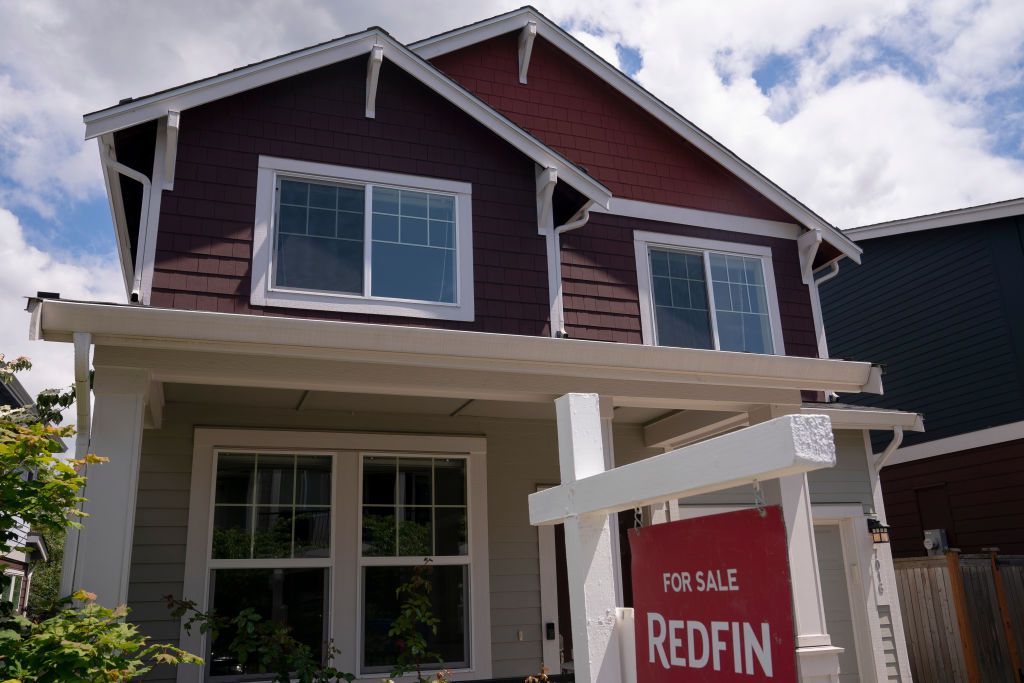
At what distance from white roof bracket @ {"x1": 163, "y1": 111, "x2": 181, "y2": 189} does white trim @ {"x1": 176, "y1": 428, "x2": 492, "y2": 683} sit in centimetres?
215

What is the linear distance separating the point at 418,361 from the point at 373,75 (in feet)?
9.15

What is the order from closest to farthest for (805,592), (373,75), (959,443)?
(805,592) < (373,75) < (959,443)

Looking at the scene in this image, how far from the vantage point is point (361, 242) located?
6.91m

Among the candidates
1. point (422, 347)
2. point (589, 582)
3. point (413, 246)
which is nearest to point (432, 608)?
point (422, 347)

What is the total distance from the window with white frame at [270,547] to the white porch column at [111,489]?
2.19 m

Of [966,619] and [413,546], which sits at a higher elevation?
[413,546]

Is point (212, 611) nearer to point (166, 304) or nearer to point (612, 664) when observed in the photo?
point (166, 304)

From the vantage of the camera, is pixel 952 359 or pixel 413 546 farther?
pixel 952 359

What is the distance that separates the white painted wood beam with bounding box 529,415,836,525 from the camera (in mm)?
1611

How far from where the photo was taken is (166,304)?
6.07 metres

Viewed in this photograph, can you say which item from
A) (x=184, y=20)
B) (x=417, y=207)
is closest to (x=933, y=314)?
(x=417, y=207)

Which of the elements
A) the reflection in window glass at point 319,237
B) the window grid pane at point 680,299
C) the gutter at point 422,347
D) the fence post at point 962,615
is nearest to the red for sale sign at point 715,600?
the gutter at point 422,347

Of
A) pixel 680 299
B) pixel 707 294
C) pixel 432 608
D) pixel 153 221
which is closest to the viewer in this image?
pixel 153 221

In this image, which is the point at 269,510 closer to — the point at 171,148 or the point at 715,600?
the point at 171,148
